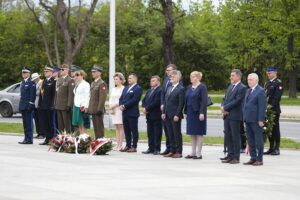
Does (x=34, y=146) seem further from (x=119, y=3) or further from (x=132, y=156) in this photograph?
(x=119, y=3)

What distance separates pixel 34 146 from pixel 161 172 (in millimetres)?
6822

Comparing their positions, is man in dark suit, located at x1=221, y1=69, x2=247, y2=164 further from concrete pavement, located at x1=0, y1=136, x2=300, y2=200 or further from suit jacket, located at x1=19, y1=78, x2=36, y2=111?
suit jacket, located at x1=19, y1=78, x2=36, y2=111

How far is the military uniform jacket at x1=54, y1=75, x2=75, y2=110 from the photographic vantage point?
67.3ft

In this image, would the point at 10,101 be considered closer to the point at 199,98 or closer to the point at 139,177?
the point at 199,98

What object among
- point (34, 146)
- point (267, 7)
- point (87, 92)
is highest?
point (267, 7)

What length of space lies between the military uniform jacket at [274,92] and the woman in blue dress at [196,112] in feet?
6.44

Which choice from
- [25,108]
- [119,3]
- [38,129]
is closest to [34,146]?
[25,108]

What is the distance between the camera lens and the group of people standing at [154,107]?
16.9 metres

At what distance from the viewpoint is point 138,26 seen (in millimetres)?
73875

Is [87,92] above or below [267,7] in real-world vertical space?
below

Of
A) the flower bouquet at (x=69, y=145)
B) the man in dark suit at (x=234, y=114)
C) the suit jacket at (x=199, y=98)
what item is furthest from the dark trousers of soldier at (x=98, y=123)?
the man in dark suit at (x=234, y=114)

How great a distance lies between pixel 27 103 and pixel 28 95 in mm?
227

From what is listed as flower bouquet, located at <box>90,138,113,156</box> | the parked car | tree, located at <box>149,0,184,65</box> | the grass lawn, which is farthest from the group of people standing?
tree, located at <box>149,0,184,65</box>

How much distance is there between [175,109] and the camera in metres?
18.2
